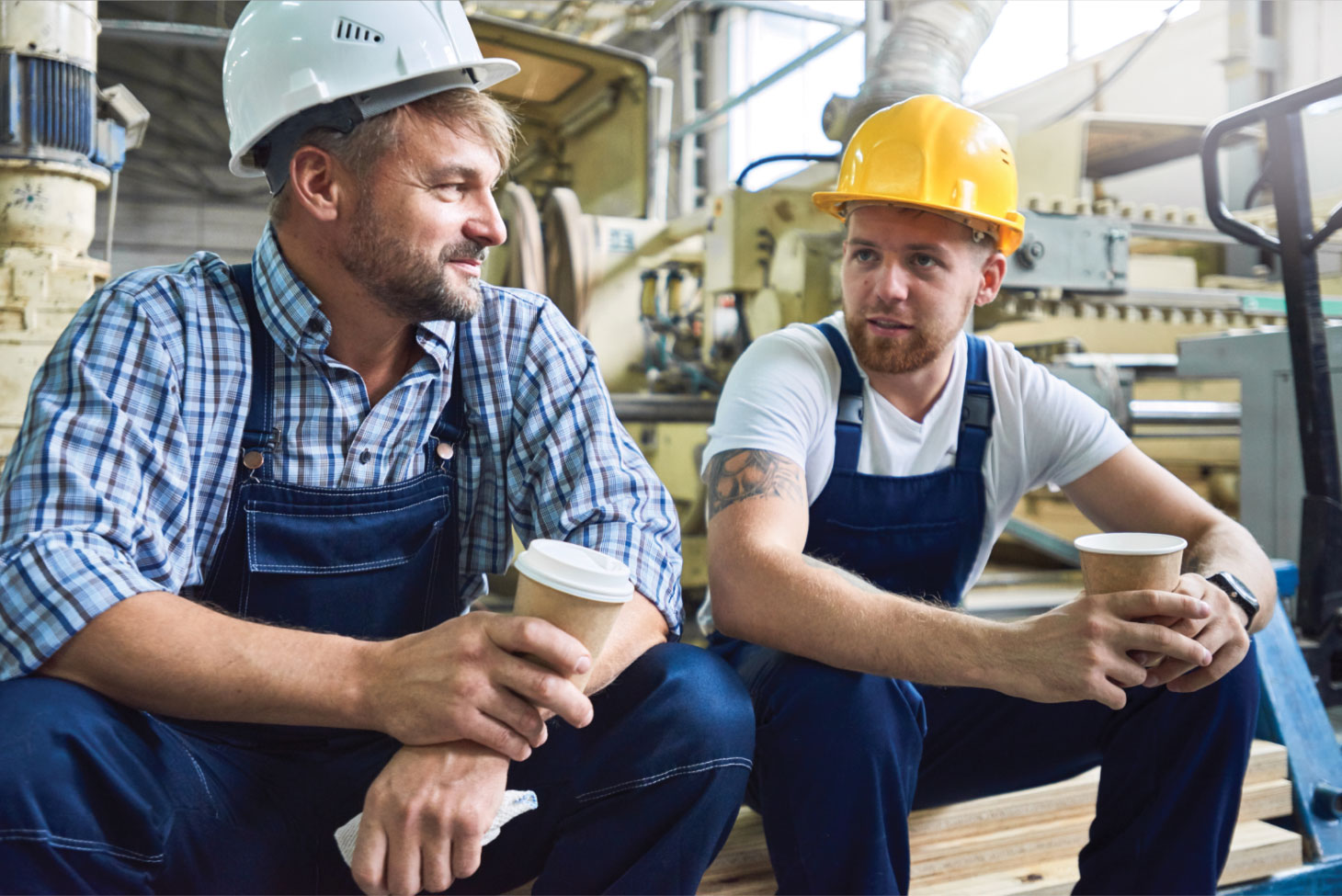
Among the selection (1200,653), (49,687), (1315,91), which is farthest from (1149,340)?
(49,687)

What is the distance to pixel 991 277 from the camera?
1892 millimetres

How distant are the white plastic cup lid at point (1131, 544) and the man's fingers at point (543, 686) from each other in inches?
24.4

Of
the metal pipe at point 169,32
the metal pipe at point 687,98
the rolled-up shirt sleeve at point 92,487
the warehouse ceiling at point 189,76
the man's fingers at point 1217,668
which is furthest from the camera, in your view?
the warehouse ceiling at point 189,76

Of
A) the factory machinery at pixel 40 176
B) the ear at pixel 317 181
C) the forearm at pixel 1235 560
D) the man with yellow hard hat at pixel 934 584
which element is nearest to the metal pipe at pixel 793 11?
the factory machinery at pixel 40 176

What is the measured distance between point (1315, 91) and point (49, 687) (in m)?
2.54

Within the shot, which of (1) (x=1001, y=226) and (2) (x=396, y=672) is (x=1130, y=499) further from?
(2) (x=396, y=672)

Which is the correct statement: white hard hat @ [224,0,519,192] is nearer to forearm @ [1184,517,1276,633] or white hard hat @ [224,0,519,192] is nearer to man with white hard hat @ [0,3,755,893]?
man with white hard hat @ [0,3,755,893]

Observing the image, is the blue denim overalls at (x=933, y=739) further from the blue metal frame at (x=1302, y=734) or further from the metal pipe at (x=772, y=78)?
the metal pipe at (x=772, y=78)

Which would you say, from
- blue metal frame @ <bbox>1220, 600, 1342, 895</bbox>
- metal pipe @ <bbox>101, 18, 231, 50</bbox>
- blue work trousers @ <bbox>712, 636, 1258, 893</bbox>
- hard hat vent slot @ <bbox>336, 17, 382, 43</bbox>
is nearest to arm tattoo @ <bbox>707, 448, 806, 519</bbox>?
blue work trousers @ <bbox>712, 636, 1258, 893</bbox>

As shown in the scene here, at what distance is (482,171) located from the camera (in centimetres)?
138

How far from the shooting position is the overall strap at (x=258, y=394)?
4.28ft

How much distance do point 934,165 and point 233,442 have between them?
1.16 m

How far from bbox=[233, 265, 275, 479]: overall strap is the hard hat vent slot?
34cm

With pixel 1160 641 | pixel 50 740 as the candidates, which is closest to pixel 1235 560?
pixel 1160 641
